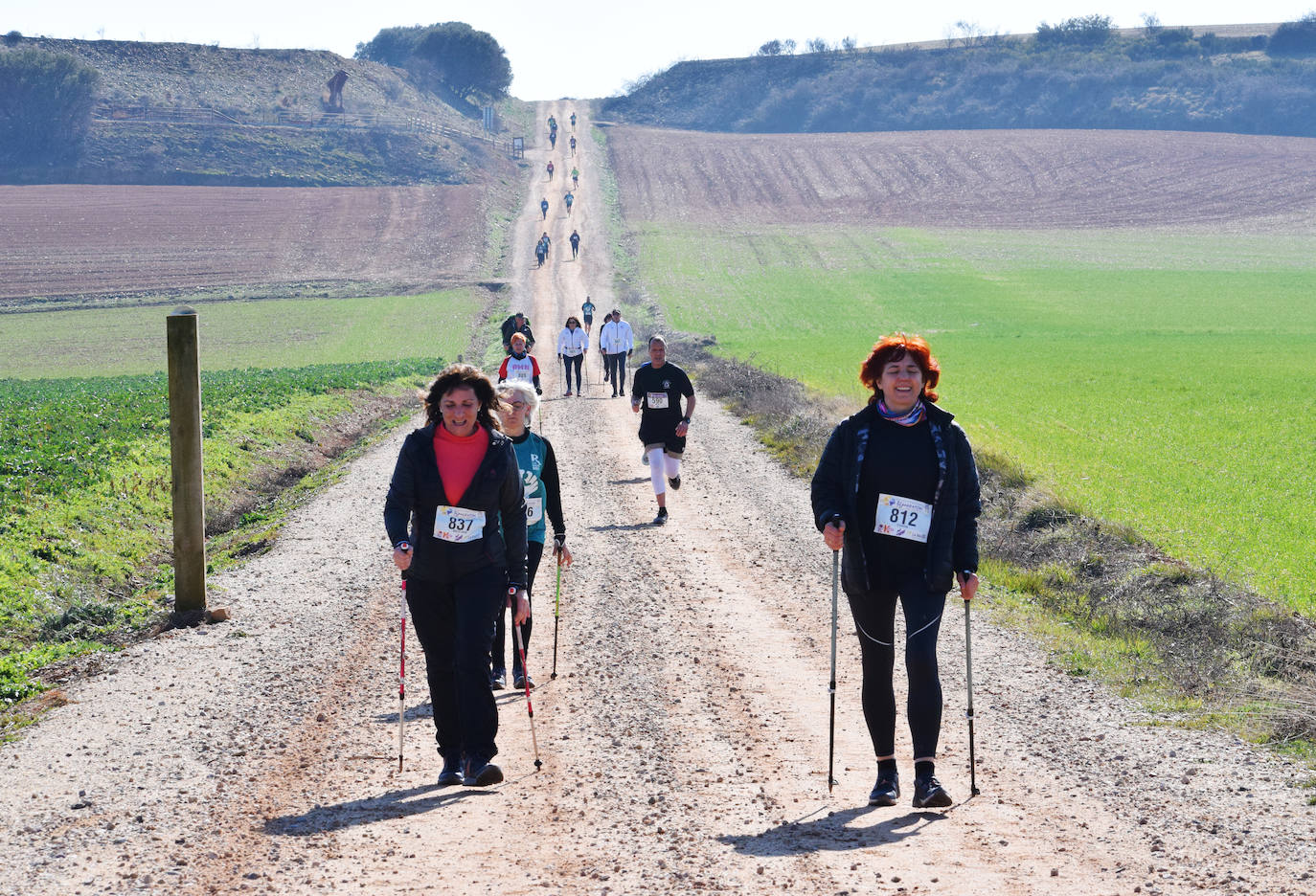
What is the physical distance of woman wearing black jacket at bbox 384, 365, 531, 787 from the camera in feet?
21.1

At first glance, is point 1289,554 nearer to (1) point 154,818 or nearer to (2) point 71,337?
(1) point 154,818

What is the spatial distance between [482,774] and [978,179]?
86479mm

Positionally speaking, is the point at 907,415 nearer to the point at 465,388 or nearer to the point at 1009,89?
the point at 465,388

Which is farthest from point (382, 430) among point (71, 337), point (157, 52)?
point (157, 52)

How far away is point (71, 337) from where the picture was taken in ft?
151

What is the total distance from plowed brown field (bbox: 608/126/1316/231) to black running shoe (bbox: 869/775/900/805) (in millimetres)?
71545

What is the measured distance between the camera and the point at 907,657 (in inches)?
244

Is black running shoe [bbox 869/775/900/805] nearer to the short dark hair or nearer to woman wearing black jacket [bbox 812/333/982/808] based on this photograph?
woman wearing black jacket [bbox 812/333/982/808]

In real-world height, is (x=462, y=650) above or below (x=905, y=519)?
below

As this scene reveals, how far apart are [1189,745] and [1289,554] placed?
6.62 metres

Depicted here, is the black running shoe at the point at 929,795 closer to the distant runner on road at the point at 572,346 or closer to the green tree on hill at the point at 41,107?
the distant runner on road at the point at 572,346

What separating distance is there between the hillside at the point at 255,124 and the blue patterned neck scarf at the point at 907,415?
273 feet

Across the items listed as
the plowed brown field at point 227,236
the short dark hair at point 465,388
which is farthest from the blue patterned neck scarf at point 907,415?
the plowed brown field at point 227,236

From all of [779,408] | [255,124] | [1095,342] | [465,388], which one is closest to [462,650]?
[465,388]
